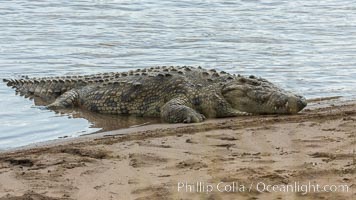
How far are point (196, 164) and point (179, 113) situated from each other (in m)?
2.70

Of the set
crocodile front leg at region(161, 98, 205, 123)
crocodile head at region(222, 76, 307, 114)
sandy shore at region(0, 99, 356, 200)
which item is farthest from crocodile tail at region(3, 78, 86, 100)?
sandy shore at region(0, 99, 356, 200)

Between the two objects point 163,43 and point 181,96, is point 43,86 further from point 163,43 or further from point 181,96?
point 163,43

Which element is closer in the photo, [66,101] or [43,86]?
[66,101]

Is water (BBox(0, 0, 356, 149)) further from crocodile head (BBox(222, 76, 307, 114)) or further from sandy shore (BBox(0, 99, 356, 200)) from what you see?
sandy shore (BBox(0, 99, 356, 200))

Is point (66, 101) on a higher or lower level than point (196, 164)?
lower

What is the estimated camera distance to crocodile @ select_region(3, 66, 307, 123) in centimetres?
873

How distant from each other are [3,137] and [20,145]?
1.30ft

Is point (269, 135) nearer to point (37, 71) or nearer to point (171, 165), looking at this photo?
point (171, 165)

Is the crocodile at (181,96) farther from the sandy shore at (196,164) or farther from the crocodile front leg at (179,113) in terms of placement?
the sandy shore at (196,164)

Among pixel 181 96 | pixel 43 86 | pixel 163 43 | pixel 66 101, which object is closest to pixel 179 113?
pixel 181 96

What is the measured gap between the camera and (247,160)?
5.94 meters

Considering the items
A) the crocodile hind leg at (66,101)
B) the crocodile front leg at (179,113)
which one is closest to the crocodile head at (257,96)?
the crocodile front leg at (179,113)

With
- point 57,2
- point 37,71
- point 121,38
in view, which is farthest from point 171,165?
point 57,2

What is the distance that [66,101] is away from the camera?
968 centimetres
